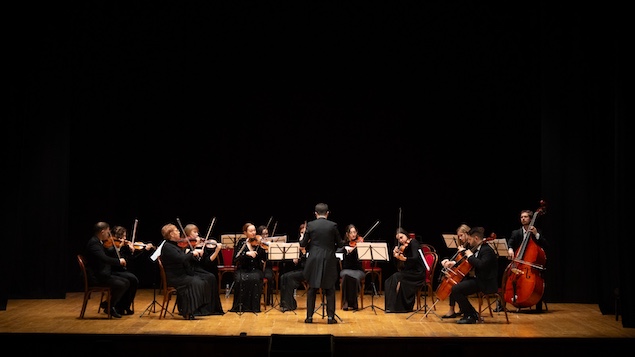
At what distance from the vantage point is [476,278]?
339 inches

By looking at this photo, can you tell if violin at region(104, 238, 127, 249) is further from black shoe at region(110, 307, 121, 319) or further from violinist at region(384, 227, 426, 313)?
violinist at region(384, 227, 426, 313)

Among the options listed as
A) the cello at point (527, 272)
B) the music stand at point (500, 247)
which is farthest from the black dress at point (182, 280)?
the cello at point (527, 272)

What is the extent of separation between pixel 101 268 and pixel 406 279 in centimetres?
365

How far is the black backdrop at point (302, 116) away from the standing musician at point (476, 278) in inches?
113

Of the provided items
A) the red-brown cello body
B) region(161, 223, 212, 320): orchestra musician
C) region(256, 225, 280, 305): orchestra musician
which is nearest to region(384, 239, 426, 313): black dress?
the red-brown cello body

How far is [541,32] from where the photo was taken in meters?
10.7

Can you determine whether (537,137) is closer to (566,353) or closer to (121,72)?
(566,353)

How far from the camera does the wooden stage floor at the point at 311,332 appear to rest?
287 inches

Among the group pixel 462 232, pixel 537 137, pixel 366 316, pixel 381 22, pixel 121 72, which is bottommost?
pixel 366 316

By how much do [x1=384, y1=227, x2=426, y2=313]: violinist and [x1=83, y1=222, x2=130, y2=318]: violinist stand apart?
322 centimetres

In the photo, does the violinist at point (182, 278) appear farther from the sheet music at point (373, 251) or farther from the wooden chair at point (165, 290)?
the sheet music at point (373, 251)

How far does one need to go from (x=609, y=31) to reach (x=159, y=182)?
6.80 m

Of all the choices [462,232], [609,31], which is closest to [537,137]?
[609,31]

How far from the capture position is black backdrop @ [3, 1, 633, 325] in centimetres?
1159
